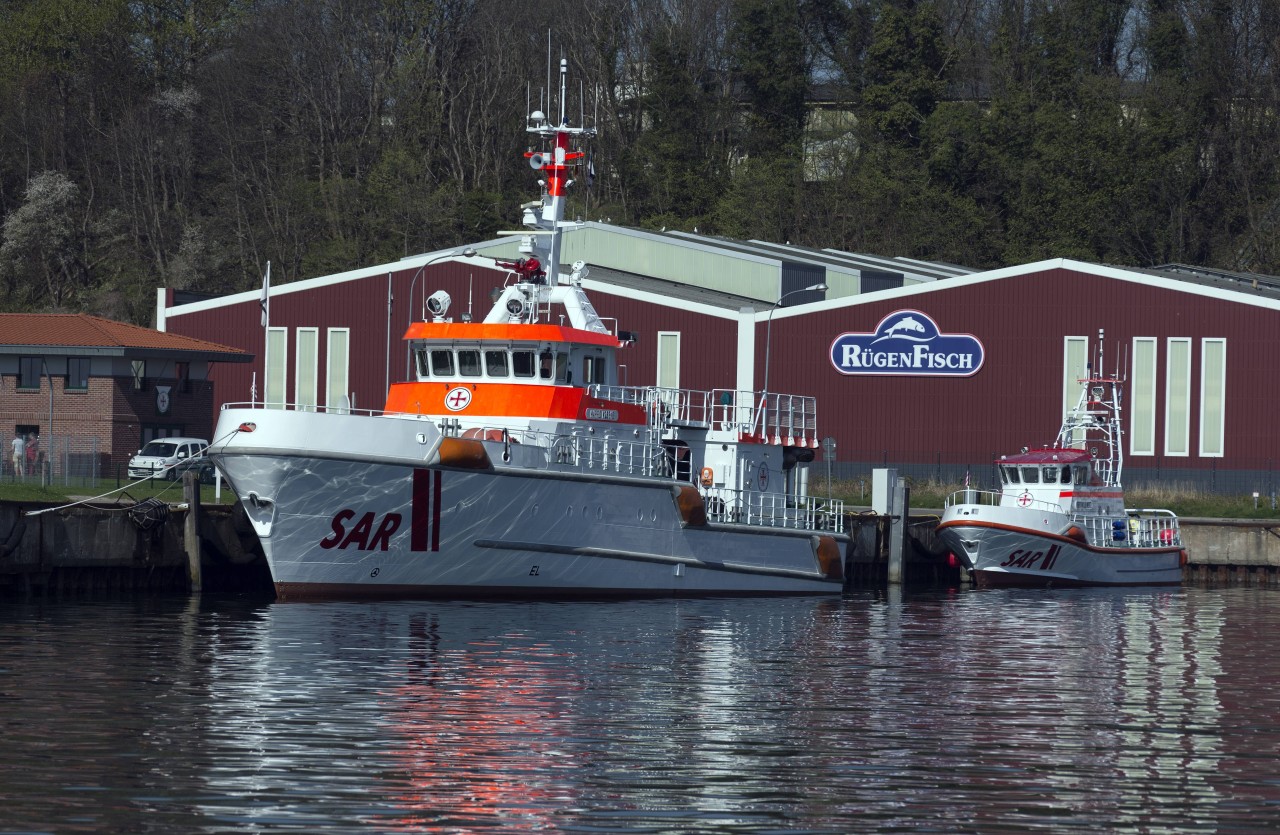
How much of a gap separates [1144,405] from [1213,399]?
6.75 feet

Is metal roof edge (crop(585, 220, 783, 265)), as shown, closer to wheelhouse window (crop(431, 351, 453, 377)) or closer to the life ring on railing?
wheelhouse window (crop(431, 351, 453, 377))

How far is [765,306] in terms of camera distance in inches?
2564

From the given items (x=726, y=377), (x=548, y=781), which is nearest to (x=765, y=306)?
(x=726, y=377)

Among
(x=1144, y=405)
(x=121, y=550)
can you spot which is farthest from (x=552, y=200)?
(x=1144, y=405)

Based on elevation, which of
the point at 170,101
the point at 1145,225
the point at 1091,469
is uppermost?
the point at 170,101

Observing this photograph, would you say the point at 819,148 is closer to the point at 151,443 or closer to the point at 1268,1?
the point at 1268,1

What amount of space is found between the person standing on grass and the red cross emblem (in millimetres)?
17306

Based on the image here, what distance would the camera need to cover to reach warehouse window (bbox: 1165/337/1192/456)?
5862 cm

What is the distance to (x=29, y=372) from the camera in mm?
58906

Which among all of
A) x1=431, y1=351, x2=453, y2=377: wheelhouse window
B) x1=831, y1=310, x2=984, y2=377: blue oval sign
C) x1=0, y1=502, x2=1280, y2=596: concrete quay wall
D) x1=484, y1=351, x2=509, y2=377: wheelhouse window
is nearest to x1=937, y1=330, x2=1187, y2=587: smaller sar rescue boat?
x1=831, y1=310, x2=984, y2=377: blue oval sign

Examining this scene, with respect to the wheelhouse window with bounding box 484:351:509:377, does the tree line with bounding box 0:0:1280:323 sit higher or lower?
higher

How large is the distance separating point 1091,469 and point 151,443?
26.5 m

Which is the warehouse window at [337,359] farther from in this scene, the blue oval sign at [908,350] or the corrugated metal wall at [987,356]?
the blue oval sign at [908,350]

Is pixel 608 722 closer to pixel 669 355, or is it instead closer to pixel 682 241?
pixel 669 355
